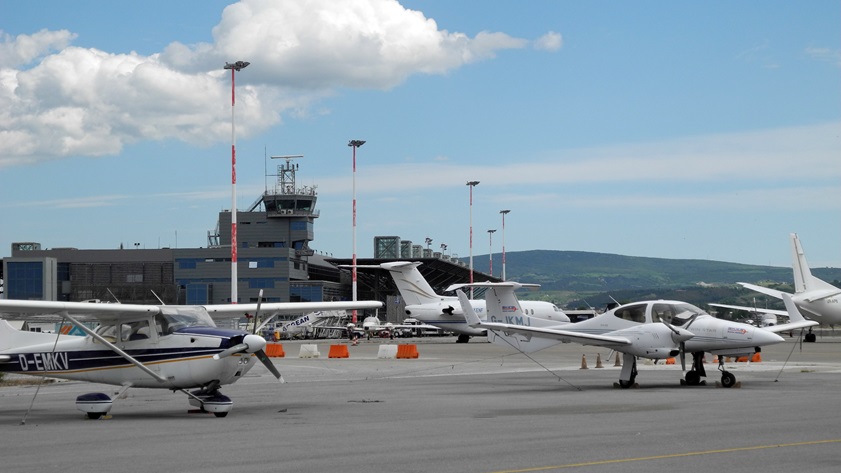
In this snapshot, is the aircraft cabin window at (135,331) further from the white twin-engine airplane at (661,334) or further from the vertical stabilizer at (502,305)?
the vertical stabilizer at (502,305)

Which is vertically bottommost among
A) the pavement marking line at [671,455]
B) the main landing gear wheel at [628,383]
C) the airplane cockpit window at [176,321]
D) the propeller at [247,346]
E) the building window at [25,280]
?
the main landing gear wheel at [628,383]

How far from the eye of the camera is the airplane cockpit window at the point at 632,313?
2344 centimetres

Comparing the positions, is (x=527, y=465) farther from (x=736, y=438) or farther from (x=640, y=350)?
(x=640, y=350)

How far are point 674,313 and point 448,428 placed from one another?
33.1 feet

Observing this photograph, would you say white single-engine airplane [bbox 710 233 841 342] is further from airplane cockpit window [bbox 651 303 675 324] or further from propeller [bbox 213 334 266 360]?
propeller [bbox 213 334 266 360]

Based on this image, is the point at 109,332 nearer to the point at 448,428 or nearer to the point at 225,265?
the point at 448,428

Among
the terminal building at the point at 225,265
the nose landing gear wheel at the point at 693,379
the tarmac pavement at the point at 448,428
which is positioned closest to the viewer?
the tarmac pavement at the point at 448,428

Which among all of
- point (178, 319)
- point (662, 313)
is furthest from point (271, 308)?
point (662, 313)

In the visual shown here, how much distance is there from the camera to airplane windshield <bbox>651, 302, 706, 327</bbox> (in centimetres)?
2298

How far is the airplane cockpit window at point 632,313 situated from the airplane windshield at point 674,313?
0.26 meters

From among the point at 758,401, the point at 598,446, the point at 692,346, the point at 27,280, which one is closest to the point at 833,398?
the point at 758,401

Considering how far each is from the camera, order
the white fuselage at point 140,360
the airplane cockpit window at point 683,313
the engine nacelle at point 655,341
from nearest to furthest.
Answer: the white fuselage at point 140,360, the engine nacelle at point 655,341, the airplane cockpit window at point 683,313

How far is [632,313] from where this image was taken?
23.6 m

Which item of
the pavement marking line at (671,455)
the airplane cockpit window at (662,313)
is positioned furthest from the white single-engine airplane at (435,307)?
the pavement marking line at (671,455)
